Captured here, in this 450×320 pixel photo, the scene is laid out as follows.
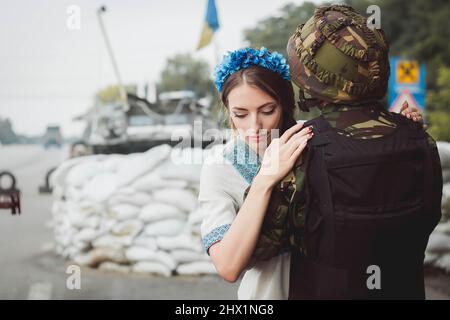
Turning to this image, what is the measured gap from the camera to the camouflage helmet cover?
43.0 inches

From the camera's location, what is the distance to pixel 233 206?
1.17m

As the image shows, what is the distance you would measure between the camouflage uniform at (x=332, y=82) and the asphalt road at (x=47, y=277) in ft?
7.38

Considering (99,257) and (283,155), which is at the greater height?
(283,155)

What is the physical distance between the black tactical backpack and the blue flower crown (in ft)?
0.59

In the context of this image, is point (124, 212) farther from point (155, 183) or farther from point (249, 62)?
point (249, 62)

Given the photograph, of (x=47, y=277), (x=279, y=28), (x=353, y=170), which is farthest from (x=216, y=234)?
(x=47, y=277)

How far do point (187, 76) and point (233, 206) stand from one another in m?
2.19

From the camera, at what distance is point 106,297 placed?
3236 mm

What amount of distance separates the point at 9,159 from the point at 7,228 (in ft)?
1.85

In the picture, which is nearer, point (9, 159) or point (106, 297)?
point (106, 297)

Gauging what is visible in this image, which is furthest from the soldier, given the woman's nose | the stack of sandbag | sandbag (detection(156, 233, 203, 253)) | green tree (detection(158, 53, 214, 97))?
sandbag (detection(156, 233, 203, 253))

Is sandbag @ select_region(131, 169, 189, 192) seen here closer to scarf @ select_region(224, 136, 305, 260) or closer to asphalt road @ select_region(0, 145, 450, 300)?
asphalt road @ select_region(0, 145, 450, 300)
